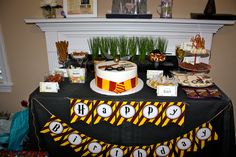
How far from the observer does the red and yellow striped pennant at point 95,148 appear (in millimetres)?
1411

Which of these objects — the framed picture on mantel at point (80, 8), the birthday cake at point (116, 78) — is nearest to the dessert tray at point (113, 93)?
the birthday cake at point (116, 78)

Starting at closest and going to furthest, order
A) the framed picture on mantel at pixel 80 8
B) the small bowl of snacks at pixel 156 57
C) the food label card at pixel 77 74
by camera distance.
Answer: the food label card at pixel 77 74 → the small bowl of snacks at pixel 156 57 → the framed picture on mantel at pixel 80 8

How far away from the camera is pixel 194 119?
132 cm

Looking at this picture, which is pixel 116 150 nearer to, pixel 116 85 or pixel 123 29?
pixel 116 85

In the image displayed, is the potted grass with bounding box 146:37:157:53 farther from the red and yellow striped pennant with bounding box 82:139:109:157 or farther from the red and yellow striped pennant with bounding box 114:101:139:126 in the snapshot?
the red and yellow striped pennant with bounding box 82:139:109:157

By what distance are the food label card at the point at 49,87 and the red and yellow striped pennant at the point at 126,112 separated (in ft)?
1.40

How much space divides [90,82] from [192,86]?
28.0 inches

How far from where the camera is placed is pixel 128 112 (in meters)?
1.31

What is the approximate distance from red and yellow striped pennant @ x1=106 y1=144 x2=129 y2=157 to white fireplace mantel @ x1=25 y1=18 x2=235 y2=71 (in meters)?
1.01

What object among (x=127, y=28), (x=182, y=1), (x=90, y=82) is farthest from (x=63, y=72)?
(x=182, y=1)

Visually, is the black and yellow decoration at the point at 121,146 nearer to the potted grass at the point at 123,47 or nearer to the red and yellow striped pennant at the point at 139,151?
the red and yellow striped pennant at the point at 139,151

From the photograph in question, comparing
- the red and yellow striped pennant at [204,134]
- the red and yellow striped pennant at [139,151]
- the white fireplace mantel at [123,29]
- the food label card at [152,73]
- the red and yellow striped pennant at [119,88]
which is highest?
the white fireplace mantel at [123,29]

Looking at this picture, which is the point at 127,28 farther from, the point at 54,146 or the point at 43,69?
the point at 54,146

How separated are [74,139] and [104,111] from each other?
0.30 m
